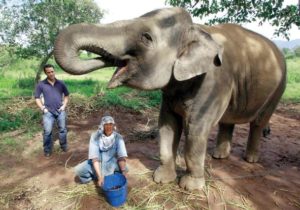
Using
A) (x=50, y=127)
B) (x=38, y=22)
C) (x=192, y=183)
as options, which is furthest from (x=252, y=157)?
(x=38, y=22)

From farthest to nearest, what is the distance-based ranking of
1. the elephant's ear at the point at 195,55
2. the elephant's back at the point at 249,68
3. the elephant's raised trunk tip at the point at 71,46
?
1. the elephant's back at the point at 249,68
2. the elephant's ear at the point at 195,55
3. the elephant's raised trunk tip at the point at 71,46

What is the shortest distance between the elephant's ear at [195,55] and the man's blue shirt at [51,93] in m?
2.53

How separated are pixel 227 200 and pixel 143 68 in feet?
5.94

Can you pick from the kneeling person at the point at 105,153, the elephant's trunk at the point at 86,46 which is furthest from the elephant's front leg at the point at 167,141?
the elephant's trunk at the point at 86,46

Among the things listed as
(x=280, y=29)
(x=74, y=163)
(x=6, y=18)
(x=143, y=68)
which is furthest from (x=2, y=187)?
(x=6, y=18)

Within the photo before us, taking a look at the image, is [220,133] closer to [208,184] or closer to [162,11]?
[208,184]

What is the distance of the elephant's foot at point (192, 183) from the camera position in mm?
4082

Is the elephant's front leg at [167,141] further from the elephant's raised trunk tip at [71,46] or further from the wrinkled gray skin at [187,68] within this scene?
the elephant's raised trunk tip at [71,46]

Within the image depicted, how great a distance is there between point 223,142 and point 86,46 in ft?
9.72

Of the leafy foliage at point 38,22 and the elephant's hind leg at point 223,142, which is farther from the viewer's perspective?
the leafy foliage at point 38,22

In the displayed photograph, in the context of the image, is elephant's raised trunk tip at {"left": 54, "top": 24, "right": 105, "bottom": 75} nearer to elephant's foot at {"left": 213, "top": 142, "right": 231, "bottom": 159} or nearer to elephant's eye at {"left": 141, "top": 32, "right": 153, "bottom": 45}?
elephant's eye at {"left": 141, "top": 32, "right": 153, "bottom": 45}

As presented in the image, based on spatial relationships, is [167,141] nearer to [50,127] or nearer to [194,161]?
[194,161]

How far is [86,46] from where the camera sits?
2840 millimetres

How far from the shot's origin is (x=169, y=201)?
3914mm
